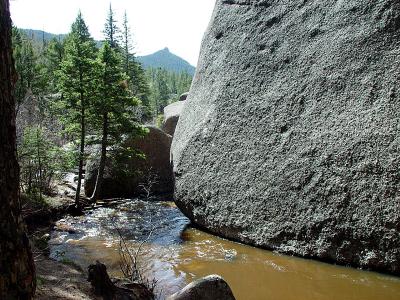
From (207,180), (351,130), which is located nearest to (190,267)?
(207,180)

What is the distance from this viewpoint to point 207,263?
9.32 metres

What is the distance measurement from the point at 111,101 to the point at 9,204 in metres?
12.8

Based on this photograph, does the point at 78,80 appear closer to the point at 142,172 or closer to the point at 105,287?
the point at 142,172

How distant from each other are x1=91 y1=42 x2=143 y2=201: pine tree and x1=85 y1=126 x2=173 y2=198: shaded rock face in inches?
59.8

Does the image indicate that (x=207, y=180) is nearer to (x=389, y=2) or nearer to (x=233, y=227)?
(x=233, y=227)

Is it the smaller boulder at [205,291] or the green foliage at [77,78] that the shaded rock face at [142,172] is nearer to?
the green foliage at [77,78]

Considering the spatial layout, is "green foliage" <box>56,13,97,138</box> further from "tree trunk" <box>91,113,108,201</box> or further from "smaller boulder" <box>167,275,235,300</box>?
"smaller boulder" <box>167,275,235,300</box>

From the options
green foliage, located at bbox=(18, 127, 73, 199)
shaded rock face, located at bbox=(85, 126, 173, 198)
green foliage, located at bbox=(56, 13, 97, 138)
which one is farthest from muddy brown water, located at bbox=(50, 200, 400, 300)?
green foliage, located at bbox=(56, 13, 97, 138)

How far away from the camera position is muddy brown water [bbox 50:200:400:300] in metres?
7.58

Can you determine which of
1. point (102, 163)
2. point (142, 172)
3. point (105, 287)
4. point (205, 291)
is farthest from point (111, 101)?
point (205, 291)

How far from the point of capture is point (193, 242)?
11.0 m

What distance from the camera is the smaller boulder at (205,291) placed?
5.61 meters

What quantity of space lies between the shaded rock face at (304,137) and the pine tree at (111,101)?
3.34m

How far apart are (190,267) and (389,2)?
7707 millimetres
